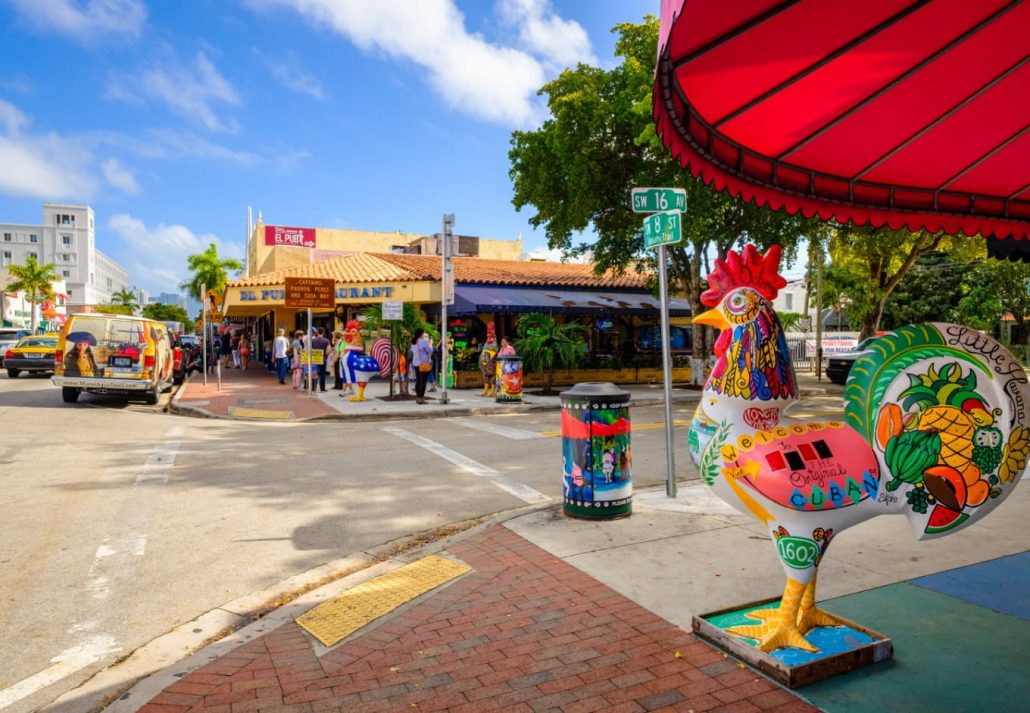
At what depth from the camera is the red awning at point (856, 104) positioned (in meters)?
2.90

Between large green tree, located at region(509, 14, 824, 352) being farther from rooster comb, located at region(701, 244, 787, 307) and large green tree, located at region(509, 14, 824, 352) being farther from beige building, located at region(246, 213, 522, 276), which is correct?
beige building, located at region(246, 213, 522, 276)

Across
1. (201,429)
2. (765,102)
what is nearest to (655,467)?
(765,102)

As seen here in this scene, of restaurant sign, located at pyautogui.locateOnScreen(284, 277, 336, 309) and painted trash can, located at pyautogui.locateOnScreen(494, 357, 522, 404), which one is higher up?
restaurant sign, located at pyautogui.locateOnScreen(284, 277, 336, 309)

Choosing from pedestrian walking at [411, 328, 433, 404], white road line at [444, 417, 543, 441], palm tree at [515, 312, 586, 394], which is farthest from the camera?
palm tree at [515, 312, 586, 394]

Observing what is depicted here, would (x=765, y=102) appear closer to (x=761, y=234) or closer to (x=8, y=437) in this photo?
(x=8, y=437)

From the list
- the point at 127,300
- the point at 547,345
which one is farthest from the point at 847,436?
the point at 127,300

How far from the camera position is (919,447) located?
304 centimetres

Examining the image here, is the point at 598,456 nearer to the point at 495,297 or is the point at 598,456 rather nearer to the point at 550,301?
the point at 495,297

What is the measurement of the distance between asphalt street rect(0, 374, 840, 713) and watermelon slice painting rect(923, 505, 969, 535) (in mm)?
4284

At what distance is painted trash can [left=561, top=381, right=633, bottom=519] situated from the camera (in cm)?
627

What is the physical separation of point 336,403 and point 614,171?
9.51 meters

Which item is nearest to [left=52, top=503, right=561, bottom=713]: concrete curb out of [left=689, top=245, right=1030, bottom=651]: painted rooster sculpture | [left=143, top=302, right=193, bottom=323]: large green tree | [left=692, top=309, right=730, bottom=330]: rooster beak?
[left=689, top=245, right=1030, bottom=651]: painted rooster sculpture

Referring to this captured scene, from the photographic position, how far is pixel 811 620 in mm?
3672

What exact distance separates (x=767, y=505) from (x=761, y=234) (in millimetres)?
15823
